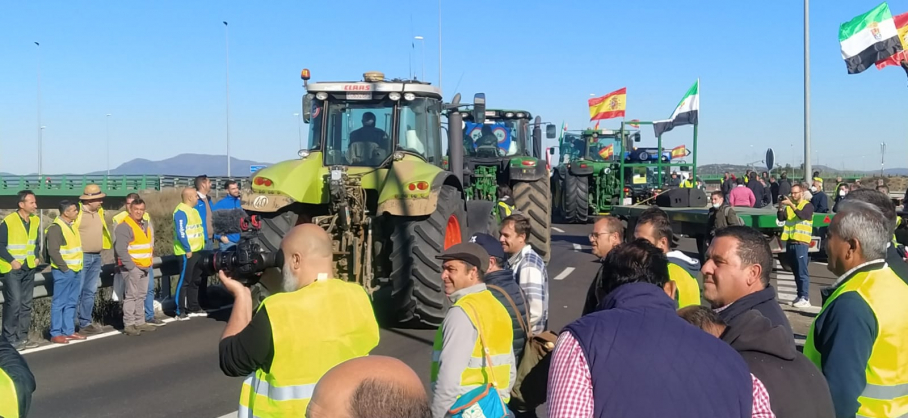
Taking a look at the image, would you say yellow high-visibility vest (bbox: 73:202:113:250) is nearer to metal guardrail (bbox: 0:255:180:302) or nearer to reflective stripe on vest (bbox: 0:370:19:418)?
metal guardrail (bbox: 0:255:180:302)

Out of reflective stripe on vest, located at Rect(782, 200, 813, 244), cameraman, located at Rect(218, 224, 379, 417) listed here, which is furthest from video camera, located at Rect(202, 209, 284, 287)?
reflective stripe on vest, located at Rect(782, 200, 813, 244)

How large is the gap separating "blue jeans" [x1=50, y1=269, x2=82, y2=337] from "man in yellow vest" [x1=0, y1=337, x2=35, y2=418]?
667 centimetres

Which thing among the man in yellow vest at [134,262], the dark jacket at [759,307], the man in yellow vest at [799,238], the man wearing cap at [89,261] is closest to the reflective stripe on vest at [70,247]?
the man wearing cap at [89,261]

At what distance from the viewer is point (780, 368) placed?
279 cm

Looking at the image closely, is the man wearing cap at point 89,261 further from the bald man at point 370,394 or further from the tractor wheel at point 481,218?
the bald man at point 370,394

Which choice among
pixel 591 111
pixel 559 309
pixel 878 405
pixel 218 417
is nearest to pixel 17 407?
pixel 878 405

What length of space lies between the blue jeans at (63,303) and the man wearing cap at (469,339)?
21.3 ft

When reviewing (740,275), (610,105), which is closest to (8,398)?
(740,275)

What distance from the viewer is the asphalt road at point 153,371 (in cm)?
651

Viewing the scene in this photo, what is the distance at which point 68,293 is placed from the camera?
9.14 metres

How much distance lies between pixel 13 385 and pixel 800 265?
1041 cm

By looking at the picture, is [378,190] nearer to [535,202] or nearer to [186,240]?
[186,240]

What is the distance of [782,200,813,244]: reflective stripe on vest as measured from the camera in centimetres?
1134

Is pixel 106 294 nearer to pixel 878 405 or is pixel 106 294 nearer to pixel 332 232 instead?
pixel 332 232
